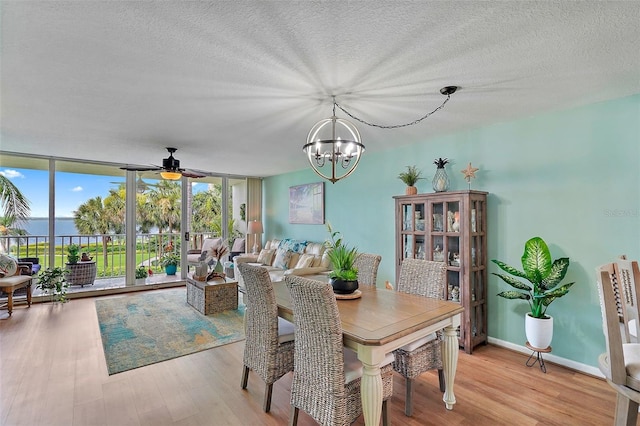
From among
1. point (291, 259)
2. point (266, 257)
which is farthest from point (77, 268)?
point (291, 259)

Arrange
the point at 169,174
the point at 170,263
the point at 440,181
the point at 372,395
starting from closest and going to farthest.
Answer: the point at 372,395
the point at 440,181
the point at 169,174
the point at 170,263

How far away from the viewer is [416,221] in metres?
3.85

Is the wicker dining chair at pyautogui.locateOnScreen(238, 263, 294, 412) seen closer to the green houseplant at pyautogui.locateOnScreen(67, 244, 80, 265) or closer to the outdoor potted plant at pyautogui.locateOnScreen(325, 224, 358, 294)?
the outdoor potted plant at pyautogui.locateOnScreen(325, 224, 358, 294)

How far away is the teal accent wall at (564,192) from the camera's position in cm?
272

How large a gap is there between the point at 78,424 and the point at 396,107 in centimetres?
353

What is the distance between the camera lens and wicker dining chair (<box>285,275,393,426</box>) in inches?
68.2

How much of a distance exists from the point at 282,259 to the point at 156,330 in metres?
2.51

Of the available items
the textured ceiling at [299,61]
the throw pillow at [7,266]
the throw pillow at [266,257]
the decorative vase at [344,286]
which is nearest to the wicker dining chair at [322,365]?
the decorative vase at [344,286]

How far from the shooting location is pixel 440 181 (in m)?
3.70

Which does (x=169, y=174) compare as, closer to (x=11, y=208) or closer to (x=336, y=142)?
(x=336, y=142)

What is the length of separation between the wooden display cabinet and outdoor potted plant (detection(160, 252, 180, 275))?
17.5ft

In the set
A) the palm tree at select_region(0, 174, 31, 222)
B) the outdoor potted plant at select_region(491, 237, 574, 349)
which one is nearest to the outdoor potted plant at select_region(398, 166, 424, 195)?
the outdoor potted plant at select_region(491, 237, 574, 349)

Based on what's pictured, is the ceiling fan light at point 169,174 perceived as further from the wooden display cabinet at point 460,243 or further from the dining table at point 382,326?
the wooden display cabinet at point 460,243

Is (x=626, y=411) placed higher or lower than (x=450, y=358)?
higher
